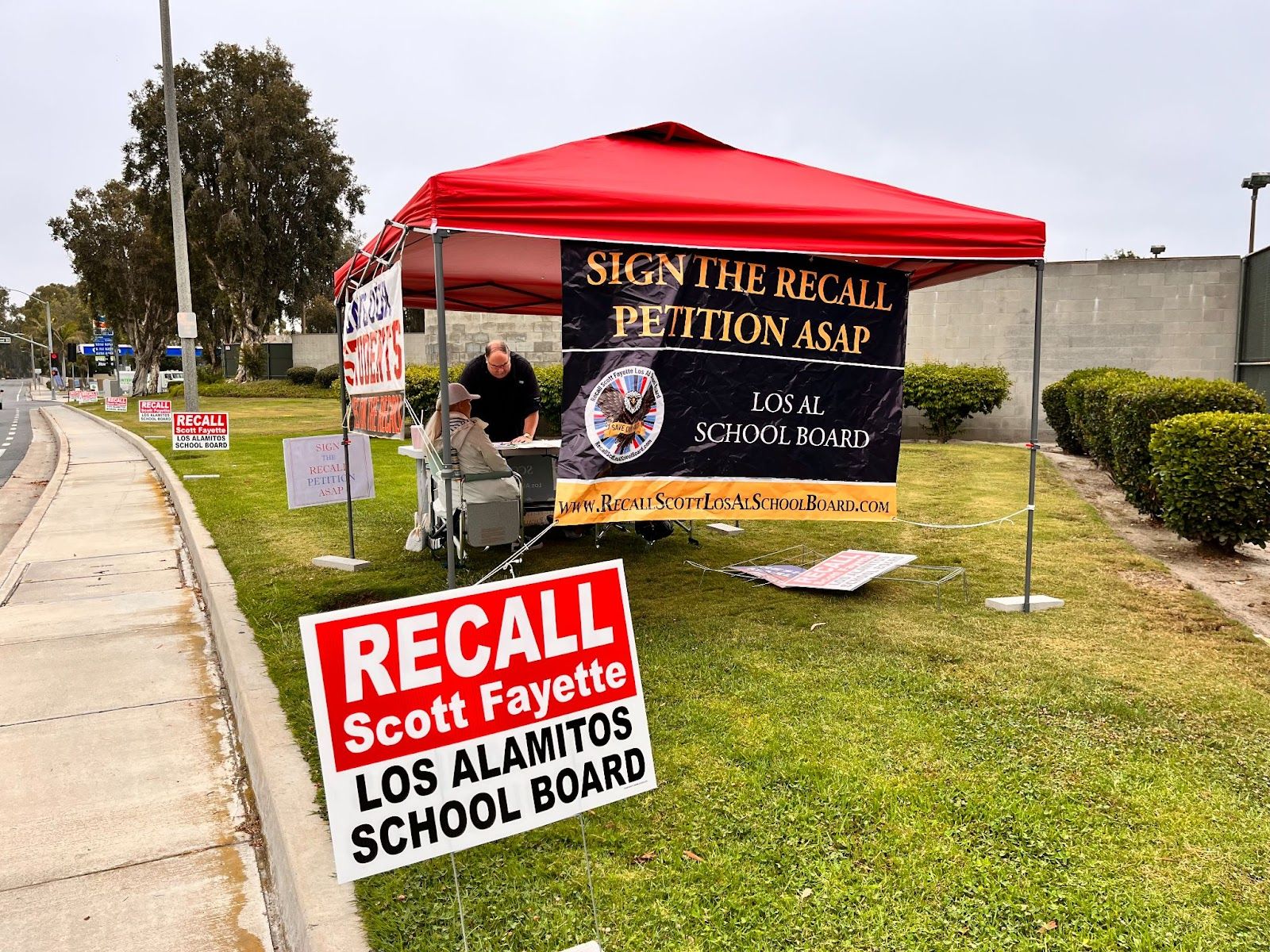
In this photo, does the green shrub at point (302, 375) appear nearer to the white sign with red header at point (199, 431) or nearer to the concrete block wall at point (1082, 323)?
the white sign with red header at point (199, 431)

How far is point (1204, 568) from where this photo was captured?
7258 millimetres

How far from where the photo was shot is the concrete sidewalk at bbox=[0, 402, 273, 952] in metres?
3.00

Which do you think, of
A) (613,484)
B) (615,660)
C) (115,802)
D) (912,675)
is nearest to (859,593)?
(912,675)

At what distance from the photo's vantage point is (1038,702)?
14.3 ft

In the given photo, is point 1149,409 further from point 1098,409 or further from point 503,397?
point 503,397

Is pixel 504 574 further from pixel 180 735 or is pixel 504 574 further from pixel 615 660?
pixel 615 660

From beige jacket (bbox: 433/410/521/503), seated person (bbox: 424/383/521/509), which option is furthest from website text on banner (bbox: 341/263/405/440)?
beige jacket (bbox: 433/410/521/503)

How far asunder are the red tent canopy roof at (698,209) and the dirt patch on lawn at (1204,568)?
2.66m

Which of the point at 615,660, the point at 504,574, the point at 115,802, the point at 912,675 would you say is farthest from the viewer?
the point at 504,574

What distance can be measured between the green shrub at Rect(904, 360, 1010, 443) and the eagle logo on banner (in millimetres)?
13166

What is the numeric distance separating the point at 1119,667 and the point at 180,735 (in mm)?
4733

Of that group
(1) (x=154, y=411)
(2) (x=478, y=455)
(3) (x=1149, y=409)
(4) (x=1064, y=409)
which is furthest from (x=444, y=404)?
(1) (x=154, y=411)

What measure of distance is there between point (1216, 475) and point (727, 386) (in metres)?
4.22

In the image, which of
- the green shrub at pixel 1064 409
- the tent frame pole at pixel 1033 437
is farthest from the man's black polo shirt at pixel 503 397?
the green shrub at pixel 1064 409
